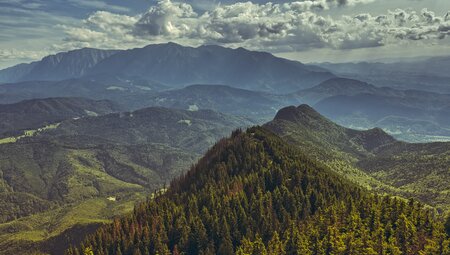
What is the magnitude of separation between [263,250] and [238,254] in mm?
13681

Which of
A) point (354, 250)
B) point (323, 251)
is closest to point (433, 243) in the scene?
point (354, 250)

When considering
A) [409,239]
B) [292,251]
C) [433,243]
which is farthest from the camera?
[292,251]

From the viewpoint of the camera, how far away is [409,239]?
178 metres

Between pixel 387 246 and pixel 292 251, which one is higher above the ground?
pixel 387 246

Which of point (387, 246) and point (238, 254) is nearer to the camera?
point (387, 246)

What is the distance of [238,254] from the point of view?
640 feet

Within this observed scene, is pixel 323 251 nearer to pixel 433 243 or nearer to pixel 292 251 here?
pixel 292 251

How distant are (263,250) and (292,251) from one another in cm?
1386

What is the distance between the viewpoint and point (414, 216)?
650ft

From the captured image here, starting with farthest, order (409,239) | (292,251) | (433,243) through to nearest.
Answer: (292,251)
(409,239)
(433,243)

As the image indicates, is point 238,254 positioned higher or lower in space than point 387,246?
lower

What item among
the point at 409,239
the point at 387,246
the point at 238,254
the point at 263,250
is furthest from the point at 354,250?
the point at 238,254

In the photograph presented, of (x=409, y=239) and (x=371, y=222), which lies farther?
(x=371, y=222)

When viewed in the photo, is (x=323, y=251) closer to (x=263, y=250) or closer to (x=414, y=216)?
(x=263, y=250)
